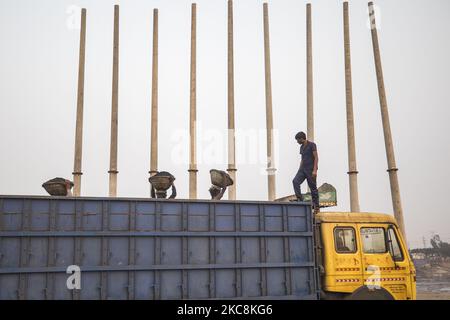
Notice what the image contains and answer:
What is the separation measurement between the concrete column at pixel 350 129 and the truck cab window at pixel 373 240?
10689mm

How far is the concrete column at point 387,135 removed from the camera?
18.4 meters

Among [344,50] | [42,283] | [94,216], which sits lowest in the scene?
[42,283]

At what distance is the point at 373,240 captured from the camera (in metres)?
8.82

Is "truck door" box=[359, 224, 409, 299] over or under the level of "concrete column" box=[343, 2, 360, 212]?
under

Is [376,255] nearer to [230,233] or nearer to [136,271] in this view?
Answer: [230,233]

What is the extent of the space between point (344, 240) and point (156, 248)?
395 cm

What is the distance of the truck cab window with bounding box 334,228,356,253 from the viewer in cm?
858

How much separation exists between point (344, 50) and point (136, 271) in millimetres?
17914

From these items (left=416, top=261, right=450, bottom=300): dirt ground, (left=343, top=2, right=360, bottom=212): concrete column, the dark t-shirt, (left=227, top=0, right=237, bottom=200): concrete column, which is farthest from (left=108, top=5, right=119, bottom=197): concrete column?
(left=416, top=261, right=450, bottom=300): dirt ground

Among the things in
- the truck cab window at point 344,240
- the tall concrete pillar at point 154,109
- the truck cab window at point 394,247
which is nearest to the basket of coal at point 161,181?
the truck cab window at point 344,240

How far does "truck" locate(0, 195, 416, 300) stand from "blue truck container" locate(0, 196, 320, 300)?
18 millimetres

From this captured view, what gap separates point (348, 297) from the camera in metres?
8.33

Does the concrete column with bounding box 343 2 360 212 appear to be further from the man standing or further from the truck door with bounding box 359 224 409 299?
the truck door with bounding box 359 224 409 299

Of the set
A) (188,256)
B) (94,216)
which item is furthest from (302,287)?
(94,216)
